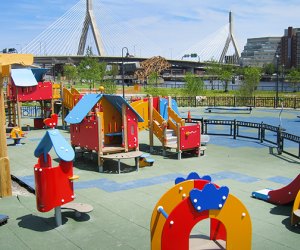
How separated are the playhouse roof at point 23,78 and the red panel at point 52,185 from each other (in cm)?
1398

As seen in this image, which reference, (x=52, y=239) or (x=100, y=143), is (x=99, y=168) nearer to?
(x=100, y=143)

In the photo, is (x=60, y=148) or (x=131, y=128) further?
(x=131, y=128)

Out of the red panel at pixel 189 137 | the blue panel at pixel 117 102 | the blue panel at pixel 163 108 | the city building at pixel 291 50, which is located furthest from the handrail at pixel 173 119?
the city building at pixel 291 50

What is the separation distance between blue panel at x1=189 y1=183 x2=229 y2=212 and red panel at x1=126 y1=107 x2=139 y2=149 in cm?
727

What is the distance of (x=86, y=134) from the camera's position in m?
11.8

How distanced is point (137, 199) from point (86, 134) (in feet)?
13.1

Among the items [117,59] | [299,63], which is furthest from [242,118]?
[299,63]

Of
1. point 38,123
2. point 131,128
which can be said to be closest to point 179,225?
point 131,128

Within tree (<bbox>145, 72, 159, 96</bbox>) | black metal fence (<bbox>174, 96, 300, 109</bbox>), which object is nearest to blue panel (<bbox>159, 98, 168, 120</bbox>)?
black metal fence (<bbox>174, 96, 300, 109</bbox>)

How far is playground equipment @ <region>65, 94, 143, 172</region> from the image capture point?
11289 millimetres

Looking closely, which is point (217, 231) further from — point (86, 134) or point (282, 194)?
point (86, 134)

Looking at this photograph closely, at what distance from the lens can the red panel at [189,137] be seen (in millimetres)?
12867

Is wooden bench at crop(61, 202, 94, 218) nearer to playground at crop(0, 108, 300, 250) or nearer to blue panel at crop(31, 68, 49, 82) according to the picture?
playground at crop(0, 108, 300, 250)

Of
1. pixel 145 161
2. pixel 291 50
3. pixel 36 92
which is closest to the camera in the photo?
pixel 145 161
